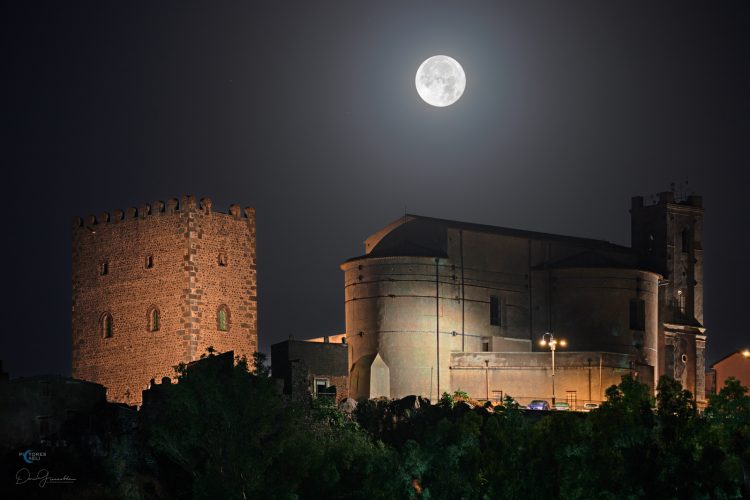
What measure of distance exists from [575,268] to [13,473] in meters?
38.7

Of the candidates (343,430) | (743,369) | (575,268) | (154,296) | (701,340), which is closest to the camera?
(343,430)

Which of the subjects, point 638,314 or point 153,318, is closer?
point 153,318

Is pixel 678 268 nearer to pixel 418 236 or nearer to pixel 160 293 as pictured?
pixel 418 236

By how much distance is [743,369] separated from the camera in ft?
398

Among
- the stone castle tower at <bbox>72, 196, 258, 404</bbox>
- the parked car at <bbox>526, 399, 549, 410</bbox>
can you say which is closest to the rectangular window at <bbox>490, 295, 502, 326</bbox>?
the parked car at <bbox>526, 399, 549, 410</bbox>

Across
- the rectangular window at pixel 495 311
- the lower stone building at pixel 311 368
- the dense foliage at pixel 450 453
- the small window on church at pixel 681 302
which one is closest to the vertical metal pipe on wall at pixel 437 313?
the rectangular window at pixel 495 311

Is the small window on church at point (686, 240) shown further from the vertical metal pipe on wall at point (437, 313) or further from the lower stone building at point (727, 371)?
the vertical metal pipe on wall at point (437, 313)

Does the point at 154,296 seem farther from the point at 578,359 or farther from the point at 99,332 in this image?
the point at 578,359

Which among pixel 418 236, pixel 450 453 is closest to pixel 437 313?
pixel 418 236

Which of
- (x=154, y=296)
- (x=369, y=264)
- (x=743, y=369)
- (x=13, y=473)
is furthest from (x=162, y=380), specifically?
(x=743, y=369)

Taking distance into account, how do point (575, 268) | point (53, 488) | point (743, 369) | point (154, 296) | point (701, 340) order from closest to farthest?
point (53, 488) → point (154, 296) → point (575, 268) → point (701, 340) → point (743, 369)

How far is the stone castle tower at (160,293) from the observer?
7344cm

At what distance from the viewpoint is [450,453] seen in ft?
205
